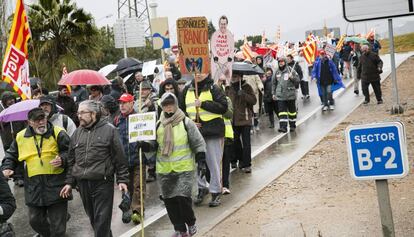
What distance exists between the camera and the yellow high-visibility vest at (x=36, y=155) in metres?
7.27

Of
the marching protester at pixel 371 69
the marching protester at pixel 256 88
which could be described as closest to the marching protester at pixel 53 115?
the marching protester at pixel 256 88

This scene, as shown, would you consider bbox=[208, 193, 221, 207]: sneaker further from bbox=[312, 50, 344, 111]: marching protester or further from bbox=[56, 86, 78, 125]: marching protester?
bbox=[312, 50, 344, 111]: marching protester

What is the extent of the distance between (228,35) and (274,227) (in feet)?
12.1

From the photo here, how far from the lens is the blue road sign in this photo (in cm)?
459

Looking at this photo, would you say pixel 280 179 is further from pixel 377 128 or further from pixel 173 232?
pixel 377 128

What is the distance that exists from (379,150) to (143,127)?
3625 mm

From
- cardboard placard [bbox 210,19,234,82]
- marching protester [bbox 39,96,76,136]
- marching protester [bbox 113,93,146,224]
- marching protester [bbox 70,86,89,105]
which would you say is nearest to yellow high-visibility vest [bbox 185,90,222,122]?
marching protester [bbox 113,93,146,224]

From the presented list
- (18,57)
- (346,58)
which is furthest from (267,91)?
(346,58)

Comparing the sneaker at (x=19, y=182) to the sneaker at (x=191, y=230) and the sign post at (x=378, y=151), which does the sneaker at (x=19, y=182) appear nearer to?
the sneaker at (x=191, y=230)

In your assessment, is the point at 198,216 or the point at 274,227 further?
the point at 198,216

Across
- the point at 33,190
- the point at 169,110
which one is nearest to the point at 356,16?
the point at 169,110

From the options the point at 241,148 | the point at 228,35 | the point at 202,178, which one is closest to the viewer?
the point at 202,178

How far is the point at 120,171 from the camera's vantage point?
7.20 metres

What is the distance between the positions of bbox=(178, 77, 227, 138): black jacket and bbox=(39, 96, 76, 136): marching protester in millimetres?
1743
